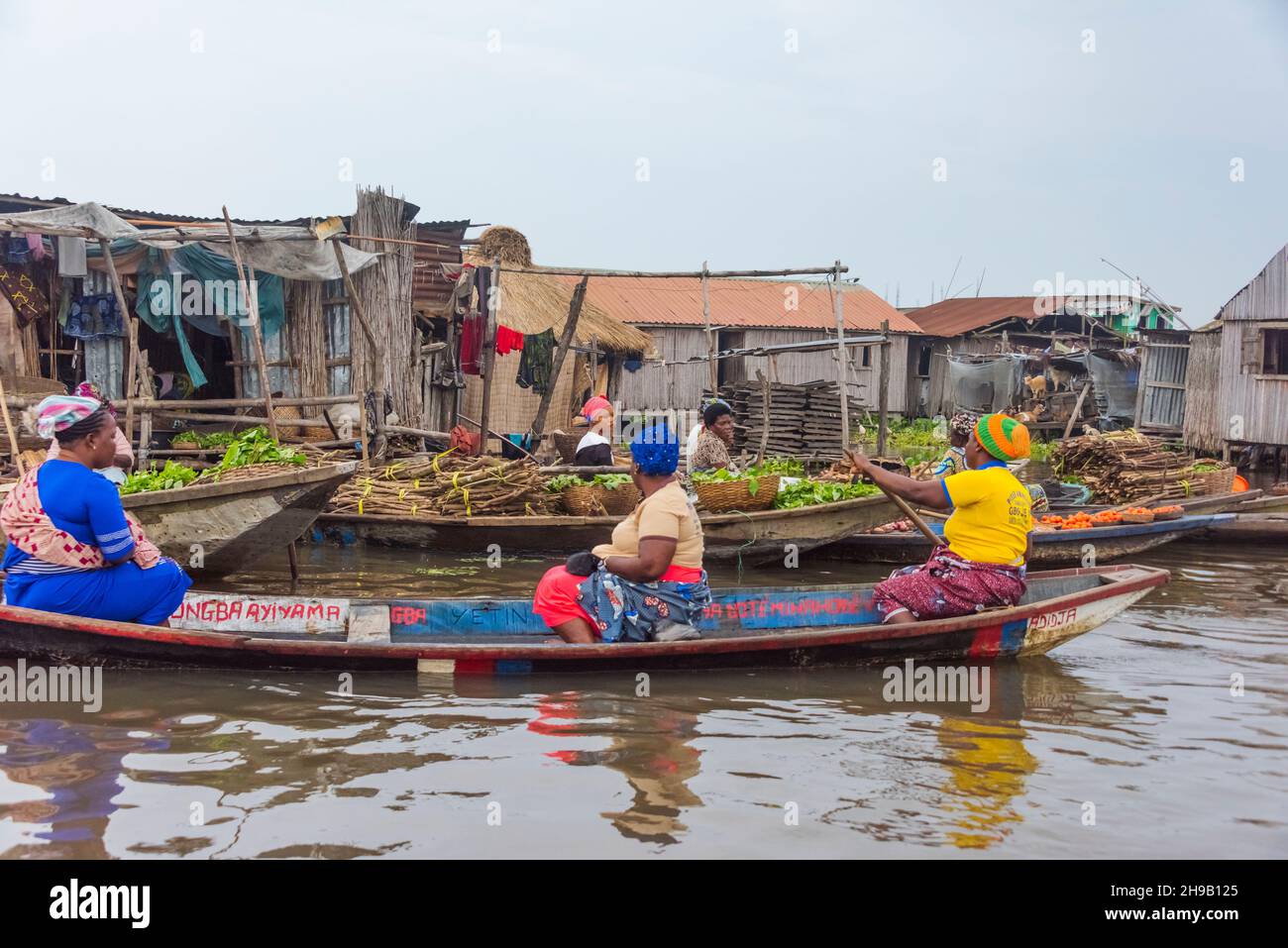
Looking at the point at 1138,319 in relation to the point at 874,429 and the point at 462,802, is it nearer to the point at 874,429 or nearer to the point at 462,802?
the point at 874,429

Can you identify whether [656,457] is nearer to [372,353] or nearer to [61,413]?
[61,413]

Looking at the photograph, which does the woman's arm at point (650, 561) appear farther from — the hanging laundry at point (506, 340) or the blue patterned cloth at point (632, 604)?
the hanging laundry at point (506, 340)

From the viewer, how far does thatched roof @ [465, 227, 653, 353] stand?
672 inches

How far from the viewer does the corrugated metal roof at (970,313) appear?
30266 mm

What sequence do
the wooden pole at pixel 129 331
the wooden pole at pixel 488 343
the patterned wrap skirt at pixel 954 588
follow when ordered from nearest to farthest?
the patterned wrap skirt at pixel 954 588 → the wooden pole at pixel 129 331 → the wooden pole at pixel 488 343

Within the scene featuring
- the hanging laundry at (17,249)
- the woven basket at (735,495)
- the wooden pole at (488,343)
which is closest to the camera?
the woven basket at (735,495)

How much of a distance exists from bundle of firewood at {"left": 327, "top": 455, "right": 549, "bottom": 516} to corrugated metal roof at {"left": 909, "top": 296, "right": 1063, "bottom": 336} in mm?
21381

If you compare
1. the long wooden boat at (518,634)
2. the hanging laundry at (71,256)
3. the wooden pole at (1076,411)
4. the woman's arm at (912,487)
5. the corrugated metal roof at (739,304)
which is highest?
the corrugated metal roof at (739,304)

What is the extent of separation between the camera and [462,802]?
15.2 feet

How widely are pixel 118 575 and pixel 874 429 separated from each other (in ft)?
73.6

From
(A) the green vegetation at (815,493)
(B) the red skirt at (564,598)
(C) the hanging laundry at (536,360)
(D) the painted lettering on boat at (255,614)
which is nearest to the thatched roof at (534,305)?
(C) the hanging laundry at (536,360)

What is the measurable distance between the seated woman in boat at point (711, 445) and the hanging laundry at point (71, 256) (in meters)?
6.94

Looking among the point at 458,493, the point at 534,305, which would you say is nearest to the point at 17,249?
the point at 458,493
